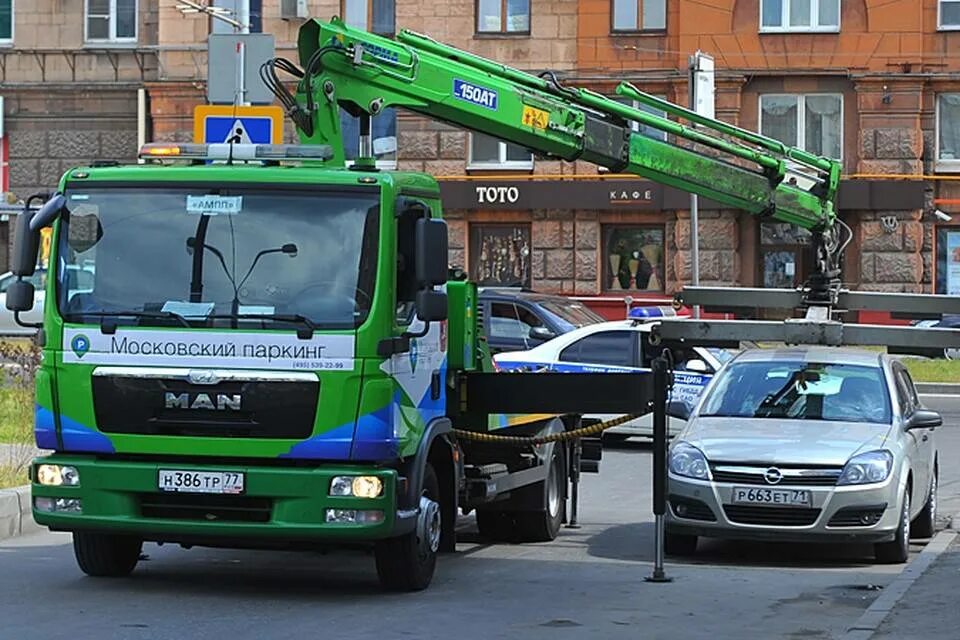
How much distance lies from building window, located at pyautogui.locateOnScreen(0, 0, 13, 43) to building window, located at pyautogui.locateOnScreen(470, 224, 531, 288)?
11564mm

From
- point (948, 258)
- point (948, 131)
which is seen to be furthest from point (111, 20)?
point (948, 258)

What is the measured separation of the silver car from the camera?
13.3 metres

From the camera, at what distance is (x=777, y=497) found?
13.3m

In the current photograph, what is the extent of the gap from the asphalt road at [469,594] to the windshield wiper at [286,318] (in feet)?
5.08

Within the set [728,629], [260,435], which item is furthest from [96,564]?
[728,629]

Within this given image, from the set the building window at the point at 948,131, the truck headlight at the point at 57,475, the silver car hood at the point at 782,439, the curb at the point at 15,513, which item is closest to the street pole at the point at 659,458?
the silver car hood at the point at 782,439

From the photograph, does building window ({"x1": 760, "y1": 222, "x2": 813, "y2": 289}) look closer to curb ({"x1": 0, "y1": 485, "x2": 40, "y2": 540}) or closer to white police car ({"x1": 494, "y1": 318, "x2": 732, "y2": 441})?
white police car ({"x1": 494, "y1": 318, "x2": 732, "y2": 441})

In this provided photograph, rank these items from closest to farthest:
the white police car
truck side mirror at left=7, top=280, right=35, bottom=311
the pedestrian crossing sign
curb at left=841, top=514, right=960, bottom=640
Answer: curb at left=841, top=514, right=960, bottom=640
truck side mirror at left=7, top=280, right=35, bottom=311
the pedestrian crossing sign
the white police car

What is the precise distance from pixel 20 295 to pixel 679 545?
5166mm

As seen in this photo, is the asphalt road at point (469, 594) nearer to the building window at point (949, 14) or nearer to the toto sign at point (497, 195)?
the toto sign at point (497, 195)

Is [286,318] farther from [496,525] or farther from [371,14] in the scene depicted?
[371,14]

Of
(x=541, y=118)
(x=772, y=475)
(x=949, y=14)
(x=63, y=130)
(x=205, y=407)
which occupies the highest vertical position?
(x=949, y=14)

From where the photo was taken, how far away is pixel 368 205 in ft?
36.7

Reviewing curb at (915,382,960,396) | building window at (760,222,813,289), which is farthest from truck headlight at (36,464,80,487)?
building window at (760,222,813,289)
